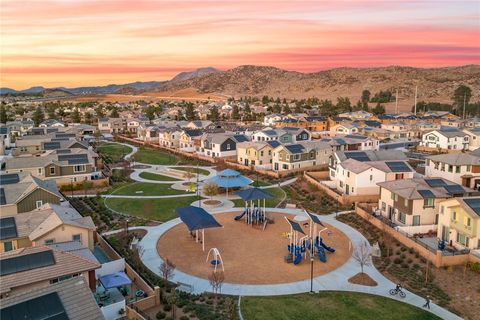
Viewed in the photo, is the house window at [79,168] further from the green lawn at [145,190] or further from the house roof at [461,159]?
the house roof at [461,159]

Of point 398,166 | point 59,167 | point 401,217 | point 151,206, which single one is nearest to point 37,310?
point 151,206

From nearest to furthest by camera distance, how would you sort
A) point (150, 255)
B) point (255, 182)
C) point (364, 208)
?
1. point (150, 255)
2. point (364, 208)
3. point (255, 182)

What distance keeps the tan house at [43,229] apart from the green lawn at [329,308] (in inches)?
567

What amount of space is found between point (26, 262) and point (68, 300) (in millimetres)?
7106

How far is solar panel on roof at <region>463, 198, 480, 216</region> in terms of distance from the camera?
32969 millimetres

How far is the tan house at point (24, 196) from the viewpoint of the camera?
3916 cm

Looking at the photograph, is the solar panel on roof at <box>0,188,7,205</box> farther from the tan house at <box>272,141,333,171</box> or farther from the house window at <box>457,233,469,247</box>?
the house window at <box>457,233,469,247</box>

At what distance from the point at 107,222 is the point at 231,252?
14.7m

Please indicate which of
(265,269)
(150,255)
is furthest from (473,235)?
(150,255)

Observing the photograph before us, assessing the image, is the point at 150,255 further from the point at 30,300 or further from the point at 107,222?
the point at 30,300

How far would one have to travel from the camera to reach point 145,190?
5562 cm

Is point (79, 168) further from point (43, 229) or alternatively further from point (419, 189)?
point (419, 189)

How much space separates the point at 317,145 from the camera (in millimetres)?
69250

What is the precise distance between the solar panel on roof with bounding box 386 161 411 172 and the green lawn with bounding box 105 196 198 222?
80.6ft
